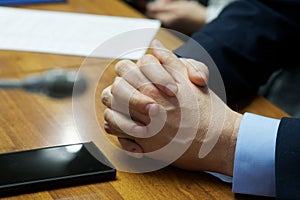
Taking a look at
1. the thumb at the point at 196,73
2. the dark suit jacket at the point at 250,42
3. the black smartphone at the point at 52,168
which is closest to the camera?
the black smartphone at the point at 52,168

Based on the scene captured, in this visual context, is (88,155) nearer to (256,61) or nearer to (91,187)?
(91,187)

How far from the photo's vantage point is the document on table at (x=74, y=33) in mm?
1068

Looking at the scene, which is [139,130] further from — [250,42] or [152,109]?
[250,42]

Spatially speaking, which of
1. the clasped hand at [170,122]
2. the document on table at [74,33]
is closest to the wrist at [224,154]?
the clasped hand at [170,122]

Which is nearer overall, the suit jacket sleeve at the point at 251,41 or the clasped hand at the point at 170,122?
the clasped hand at the point at 170,122

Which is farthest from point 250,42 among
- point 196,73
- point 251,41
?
point 196,73

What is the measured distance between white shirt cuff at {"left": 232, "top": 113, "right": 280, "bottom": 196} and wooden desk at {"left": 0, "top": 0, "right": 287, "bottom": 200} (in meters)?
0.02

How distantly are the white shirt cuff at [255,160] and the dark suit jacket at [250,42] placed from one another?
0.19 m

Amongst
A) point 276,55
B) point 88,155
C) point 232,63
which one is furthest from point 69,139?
point 276,55

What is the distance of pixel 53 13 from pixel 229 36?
17.5 inches

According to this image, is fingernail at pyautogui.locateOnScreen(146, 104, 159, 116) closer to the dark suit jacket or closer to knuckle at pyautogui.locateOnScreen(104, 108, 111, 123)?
knuckle at pyautogui.locateOnScreen(104, 108, 111, 123)

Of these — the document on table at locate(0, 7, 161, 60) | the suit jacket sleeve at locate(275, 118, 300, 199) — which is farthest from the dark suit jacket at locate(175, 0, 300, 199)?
the suit jacket sleeve at locate(275, 118, 300, 199)

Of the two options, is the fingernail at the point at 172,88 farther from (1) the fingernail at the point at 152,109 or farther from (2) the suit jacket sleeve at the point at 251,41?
(2) the suit jacket sleeve at the point at 251,41

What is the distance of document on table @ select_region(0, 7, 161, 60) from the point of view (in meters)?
1.07
